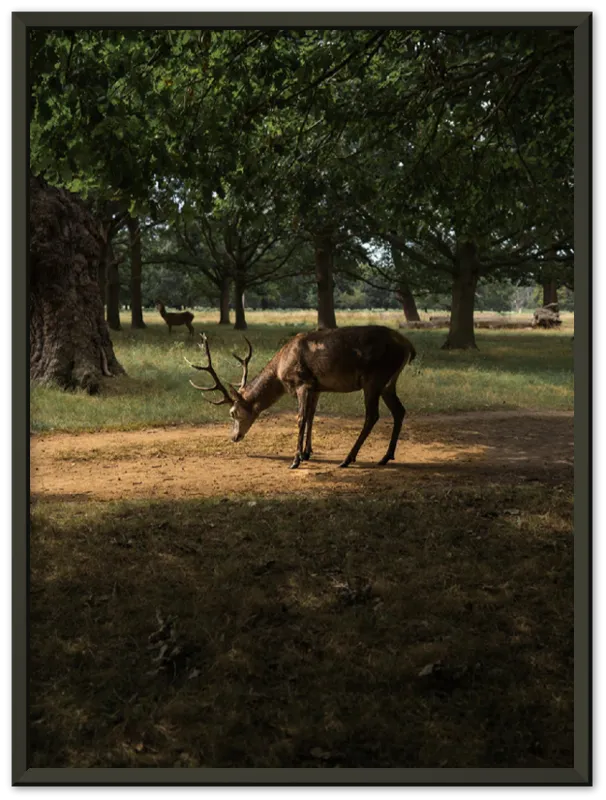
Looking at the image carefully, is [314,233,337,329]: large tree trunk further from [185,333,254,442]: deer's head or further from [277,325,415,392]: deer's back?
[185,333,254,442]: deer's head

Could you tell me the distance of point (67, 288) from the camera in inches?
525

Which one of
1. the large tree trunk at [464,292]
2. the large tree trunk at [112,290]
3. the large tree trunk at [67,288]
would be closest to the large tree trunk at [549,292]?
the large tree trunk at [464,292]

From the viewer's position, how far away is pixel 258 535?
21.3 feet

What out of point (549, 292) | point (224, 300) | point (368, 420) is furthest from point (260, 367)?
point (549, 292)

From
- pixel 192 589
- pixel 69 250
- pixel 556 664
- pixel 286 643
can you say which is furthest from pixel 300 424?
pixel 69 250

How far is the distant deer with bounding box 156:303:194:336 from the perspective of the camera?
24.6ft

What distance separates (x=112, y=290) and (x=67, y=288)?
8.21 ft

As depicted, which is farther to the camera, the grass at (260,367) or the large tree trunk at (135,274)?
the large tree trunk at (135,274)

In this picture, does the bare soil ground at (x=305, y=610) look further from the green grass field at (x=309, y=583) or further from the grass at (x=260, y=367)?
the grass at (x=260, y=367)

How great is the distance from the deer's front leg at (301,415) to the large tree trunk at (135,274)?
2.01 m

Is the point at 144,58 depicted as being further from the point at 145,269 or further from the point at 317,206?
the point at 145,269

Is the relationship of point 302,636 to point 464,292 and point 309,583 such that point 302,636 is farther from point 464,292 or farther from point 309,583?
point 464,292

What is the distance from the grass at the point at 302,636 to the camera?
3658 millimetres

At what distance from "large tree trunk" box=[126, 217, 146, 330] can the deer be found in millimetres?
767
